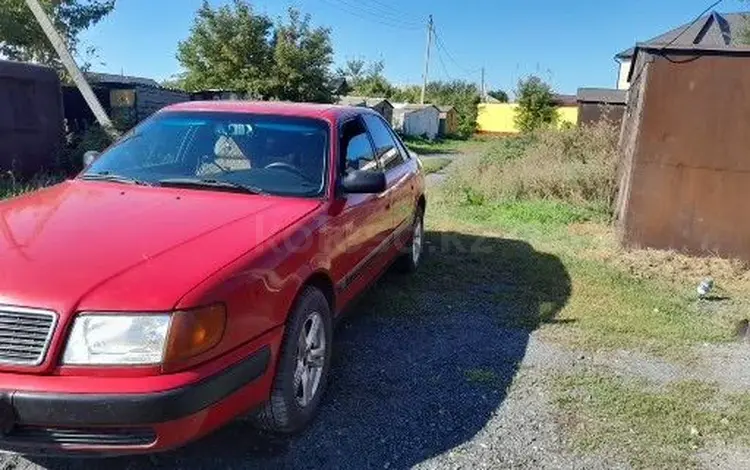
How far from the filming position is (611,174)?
10023 mm

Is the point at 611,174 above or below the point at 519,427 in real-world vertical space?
above

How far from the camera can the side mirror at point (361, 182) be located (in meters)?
3.70

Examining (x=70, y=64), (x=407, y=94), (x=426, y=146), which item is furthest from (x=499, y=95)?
(x=70, y=64)

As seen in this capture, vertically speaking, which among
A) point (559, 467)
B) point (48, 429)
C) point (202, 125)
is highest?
point (202, 125)

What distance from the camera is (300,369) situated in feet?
10.3

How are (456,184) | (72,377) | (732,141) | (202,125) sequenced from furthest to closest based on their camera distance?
(456,184)
(732,141)
(202,125)
(72,377)

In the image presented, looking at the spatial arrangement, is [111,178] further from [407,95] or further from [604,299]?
[407,95]

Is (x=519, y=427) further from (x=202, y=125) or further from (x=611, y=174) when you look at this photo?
(x=611, y=174)

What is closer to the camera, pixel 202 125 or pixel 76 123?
pixel 202 125

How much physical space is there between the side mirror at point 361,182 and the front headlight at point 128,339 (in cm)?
158

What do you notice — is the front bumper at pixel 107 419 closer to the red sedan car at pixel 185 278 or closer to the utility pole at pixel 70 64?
the red sedan car at pixel 185 278

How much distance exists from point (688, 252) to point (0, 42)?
20568mm

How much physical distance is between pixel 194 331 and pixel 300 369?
88cm

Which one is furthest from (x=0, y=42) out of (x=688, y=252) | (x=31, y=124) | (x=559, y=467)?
(x=559, y=467)
